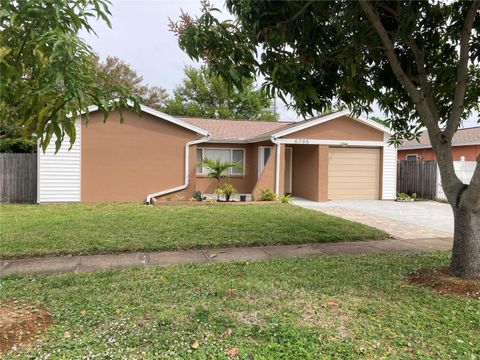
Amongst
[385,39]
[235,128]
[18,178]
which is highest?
[235,128]

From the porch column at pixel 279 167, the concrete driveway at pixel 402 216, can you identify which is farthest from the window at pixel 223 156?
the concrete driveway at pixel 402 216

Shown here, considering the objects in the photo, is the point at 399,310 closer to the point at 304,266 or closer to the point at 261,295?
the point at 261,295

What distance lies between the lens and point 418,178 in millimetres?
17906

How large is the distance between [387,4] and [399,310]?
4.25m

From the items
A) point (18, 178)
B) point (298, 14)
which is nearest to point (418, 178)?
point (298, 14)

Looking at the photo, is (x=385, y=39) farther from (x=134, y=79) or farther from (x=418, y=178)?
(x=134, y=79)

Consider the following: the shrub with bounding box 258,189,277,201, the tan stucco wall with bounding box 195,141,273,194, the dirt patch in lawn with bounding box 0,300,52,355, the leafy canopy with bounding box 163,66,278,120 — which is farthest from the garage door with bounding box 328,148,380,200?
the leafy canopy with bounding box 163,66,278,120

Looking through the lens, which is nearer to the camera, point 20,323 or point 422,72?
point 20,323

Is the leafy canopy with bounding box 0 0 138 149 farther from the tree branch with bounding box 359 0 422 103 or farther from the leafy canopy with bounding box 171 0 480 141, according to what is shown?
the tree branch with bounding box 359 0 422 103

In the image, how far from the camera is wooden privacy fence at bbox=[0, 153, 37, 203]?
13914mm

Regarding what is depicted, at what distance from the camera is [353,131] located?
648 inches

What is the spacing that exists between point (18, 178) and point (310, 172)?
11464mm

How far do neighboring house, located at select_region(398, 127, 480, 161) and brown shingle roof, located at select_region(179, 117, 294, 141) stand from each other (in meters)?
7.70

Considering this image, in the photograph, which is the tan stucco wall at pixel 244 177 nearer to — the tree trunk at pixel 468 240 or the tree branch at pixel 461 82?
the tree branch at pixel 461 82
